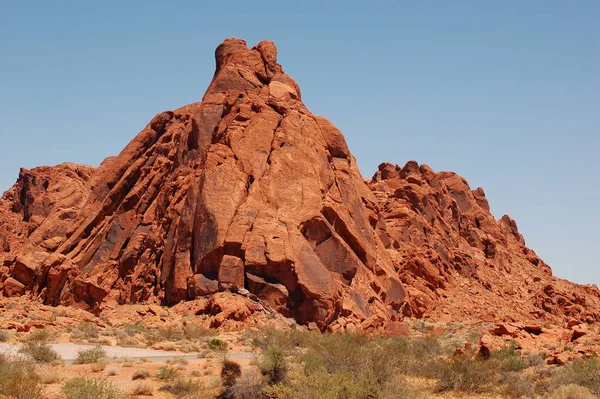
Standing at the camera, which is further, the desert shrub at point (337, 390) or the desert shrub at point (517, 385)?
the desert shrub at point (517, 385)

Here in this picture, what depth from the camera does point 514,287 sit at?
64.6 m

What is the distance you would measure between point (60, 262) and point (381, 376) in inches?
1134

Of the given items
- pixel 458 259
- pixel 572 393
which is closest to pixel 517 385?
pixel 572 393

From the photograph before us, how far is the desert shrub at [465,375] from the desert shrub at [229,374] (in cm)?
623

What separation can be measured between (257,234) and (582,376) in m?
23.0

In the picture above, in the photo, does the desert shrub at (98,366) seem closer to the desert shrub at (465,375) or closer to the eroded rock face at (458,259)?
the desert shrub at (465,375)

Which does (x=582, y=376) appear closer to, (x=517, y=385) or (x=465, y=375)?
(x=517, y=385)

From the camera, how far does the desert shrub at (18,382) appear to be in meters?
13.0

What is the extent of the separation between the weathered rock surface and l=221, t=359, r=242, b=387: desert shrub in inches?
614

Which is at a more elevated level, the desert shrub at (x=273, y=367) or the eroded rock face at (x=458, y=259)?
the eroded rock face at (x=458, y=259)

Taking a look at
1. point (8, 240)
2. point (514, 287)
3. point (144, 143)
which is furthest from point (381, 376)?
point (8, 240)

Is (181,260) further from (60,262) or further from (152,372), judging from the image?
(152,372)

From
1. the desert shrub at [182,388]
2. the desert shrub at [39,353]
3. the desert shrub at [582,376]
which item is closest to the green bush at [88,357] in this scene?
the desert shrub at [39,353]

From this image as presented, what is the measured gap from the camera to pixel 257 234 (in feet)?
124
